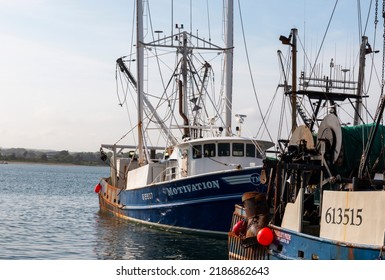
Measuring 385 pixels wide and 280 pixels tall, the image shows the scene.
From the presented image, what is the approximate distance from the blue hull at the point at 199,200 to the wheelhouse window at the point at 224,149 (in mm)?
1860

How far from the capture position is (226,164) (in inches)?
909

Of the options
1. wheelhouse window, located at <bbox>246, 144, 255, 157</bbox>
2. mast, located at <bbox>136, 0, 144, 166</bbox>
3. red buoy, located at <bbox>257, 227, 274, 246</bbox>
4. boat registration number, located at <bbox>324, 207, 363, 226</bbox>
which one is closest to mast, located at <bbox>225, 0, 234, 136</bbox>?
wheelhouse window, located at <bbox>246, 144, 255, 157</bbox>

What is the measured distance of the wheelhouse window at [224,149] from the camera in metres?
23.9

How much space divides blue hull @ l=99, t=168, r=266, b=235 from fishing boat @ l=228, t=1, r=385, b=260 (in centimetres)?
414

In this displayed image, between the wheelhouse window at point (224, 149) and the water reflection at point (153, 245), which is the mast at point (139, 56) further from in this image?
the wheelhouse window at point (224, 149)

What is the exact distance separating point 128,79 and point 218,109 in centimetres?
694

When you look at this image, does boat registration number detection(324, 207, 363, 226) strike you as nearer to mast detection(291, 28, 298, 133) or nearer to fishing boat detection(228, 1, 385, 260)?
fishing boat detection(228, 1, 385, 260)

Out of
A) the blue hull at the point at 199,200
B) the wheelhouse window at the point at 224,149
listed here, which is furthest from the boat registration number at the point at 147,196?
the wheelhouse window at the point at 224,149

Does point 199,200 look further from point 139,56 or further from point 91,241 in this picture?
point 139,56

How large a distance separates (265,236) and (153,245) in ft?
26.0

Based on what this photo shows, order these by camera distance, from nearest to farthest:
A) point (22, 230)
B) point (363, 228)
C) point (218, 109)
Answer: point (363, 228) < point (22, 230) < point (218, 109)

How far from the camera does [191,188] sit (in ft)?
74.8

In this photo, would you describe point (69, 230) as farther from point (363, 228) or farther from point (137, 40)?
point (363, 228)
